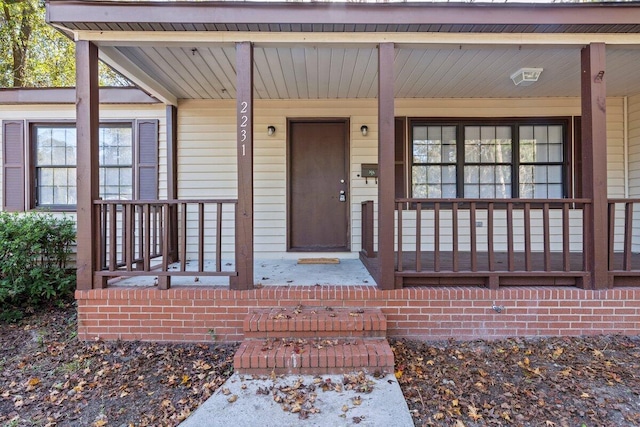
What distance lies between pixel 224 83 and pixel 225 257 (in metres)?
2.43

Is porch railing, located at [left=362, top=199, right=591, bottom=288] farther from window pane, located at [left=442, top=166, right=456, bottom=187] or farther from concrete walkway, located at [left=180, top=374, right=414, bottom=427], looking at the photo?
concrete walkway, located at [left=180, top=374, right=414, bottom=427]

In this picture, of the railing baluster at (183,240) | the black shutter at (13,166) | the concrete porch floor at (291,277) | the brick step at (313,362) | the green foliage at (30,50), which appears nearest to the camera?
the brick step at (313,362)

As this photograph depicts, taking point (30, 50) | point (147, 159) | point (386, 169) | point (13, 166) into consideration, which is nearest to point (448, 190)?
point (386, 169)

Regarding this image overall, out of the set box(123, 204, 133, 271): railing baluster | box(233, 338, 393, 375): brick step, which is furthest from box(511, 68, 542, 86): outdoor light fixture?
box(123, 204, 133, 271): railing baluster

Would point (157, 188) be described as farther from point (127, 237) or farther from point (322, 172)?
point (322, 172)

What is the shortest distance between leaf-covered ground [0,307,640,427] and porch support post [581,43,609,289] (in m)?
0.69

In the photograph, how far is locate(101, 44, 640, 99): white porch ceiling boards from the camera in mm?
3691

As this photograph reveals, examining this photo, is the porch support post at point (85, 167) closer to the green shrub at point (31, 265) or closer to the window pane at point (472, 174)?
the green shrub at point (31, 265)

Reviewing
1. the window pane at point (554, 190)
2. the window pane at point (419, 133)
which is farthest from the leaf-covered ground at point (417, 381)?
the window pane at point (419, 133)

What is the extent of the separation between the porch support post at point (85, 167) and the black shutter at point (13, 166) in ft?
9.47

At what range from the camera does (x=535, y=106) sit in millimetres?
5281

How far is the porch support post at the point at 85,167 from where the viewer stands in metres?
3.26

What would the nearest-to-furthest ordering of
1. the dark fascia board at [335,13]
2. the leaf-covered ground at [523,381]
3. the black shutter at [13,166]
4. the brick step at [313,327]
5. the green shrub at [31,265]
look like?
1. the leaf-covered ground at [523,381]
2. the brick step at [313,327]
3. the dark fascia board at [335,13]
4. the green shrub at [31,265]
5. the black shutter at [13,166]

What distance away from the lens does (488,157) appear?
5.34 meters
